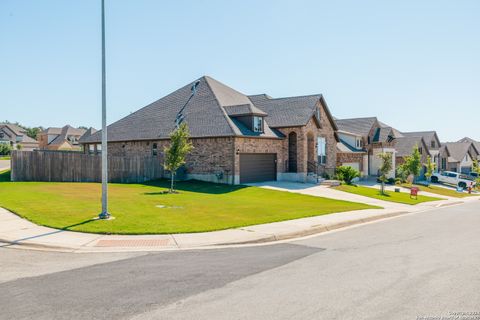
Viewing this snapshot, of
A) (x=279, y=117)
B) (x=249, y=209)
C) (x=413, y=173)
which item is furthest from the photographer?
(x=413, y=173)

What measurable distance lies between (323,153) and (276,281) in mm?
33215

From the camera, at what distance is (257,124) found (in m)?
34.2

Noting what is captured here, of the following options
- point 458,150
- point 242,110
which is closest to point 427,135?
point 458,150

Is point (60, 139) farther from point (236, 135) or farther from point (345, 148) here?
point (236, 135)

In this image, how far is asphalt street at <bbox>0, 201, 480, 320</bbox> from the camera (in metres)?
6.11

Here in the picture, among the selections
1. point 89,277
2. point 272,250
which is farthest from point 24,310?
point 272,250

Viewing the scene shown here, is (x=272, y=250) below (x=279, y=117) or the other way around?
below

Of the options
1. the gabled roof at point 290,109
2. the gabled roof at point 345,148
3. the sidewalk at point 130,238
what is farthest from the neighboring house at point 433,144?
the sidewalk at point 130,238

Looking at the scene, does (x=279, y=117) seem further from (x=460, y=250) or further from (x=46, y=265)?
(x=46, y=265)

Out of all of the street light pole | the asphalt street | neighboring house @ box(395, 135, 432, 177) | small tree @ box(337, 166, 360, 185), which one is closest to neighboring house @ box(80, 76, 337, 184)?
small tree @ box(337, 166, 360, 185)

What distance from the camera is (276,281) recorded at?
25.3 ft

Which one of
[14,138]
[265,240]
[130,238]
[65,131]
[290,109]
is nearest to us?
[130,238]

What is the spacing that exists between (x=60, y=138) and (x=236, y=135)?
239 ft

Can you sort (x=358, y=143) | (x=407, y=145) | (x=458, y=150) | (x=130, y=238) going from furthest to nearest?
(x=458, y=150), (x=407, y=145), (x=358, y=143), (x=130, y=238)
